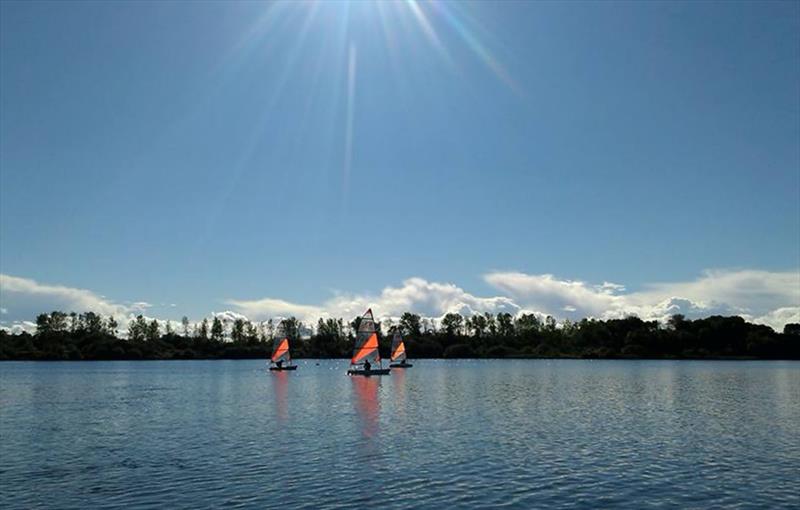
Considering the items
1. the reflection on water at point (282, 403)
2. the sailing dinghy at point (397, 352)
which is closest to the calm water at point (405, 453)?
the reflection on water at point (282, 403)

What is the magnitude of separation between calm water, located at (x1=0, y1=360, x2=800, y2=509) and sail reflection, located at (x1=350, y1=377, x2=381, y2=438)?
48 centimetres

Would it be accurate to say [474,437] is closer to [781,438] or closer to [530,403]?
[781,438]

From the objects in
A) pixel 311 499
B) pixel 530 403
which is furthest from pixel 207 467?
pixel 530 403

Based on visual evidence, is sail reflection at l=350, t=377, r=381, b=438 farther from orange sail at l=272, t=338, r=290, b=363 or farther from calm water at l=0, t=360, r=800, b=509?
orange sail at l=272, t=338, r=290, b=363

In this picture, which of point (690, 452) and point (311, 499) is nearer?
point (311, 499)

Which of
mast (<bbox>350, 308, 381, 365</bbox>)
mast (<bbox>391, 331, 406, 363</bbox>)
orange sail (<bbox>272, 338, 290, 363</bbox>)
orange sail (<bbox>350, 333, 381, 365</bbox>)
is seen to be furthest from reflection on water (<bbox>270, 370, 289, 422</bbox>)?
mast (<bbox>391, 331, 406, 363</bbox>)

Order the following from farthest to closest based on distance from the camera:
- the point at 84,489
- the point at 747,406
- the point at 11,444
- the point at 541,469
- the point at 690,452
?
the point at 747,406 → the point at 11,444 → the point at 690,452 → the point at 541,469 → the point at 84,489

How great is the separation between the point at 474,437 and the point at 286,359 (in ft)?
407

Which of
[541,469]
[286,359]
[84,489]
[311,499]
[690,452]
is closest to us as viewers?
[311,499]

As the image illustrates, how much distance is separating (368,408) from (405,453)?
93.7 ft

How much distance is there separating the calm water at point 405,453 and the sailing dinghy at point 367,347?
4274 cm

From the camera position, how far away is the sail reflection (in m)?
50.4

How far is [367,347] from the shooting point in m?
123

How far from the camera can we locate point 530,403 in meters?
70.7
